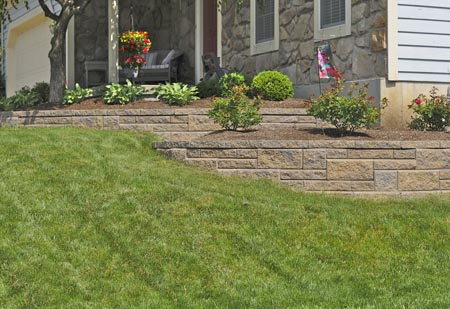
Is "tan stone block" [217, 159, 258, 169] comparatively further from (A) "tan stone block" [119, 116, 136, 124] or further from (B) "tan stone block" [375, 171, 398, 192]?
(A) "tan stone block" [119, 116, 136, 124]

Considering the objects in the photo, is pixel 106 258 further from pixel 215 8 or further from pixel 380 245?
pixel 215 8

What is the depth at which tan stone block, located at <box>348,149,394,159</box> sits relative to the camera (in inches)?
311

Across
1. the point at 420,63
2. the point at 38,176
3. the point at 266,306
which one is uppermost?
the point at 420,63

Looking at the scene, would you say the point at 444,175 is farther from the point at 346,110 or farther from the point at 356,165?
the point at 346,110

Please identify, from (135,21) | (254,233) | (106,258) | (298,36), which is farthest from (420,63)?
(135,21)

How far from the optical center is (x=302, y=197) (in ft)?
23.8

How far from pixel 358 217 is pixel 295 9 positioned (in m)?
7.00

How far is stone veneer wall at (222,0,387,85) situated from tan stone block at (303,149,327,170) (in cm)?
300

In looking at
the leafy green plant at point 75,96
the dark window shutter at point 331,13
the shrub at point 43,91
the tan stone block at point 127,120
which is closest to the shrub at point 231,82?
the dark window shutter at point 331,13

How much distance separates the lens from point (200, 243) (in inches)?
227

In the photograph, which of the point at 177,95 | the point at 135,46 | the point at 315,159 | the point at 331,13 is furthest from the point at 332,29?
the point at 135,46

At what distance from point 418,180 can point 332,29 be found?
4348 millimetres

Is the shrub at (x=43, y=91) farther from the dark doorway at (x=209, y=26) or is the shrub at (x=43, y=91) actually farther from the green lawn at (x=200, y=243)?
the green lawn at (x=200, y=243)

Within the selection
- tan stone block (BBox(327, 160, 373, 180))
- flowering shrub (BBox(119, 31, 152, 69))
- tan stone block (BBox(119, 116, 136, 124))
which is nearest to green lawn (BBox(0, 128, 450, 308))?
tan stone block (BBox(327, 160, 373, 180))
